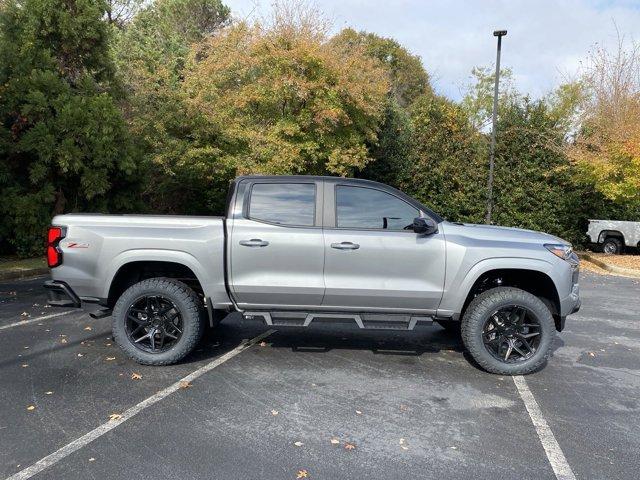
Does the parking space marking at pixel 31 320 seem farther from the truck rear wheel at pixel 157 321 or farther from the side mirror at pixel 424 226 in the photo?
the side mirror at pixel 424 226

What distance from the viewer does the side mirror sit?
4855mm

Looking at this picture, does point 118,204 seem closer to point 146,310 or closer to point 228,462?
point 146,310

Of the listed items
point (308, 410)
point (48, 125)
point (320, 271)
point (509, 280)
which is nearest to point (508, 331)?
point (509, 280)

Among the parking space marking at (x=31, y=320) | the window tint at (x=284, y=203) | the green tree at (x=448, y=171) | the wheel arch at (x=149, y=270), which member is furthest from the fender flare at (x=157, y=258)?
the green tree at (x=448, y=171)

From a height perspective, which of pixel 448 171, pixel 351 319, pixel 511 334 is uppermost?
pixel 448 171

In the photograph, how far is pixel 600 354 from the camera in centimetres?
584

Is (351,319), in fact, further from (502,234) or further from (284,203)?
(502,234)

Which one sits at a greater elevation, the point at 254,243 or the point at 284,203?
the point at 284,203

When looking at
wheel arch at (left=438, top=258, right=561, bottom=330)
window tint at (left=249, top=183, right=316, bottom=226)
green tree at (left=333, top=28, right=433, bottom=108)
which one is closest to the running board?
wheel arch at (left=438, top=258, right=561, bottom=330)

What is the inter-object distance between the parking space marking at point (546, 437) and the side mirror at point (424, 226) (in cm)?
166

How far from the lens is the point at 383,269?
493cm

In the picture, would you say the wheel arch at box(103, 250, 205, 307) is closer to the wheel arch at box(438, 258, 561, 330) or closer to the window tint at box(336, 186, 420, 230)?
the window tint at box(336, 186, 420, 230)

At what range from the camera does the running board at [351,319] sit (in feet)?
16.3

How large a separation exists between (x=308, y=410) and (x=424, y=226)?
202cm
